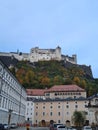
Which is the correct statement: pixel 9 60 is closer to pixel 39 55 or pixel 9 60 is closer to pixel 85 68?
pixel 39 55

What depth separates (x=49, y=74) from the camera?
462 ft

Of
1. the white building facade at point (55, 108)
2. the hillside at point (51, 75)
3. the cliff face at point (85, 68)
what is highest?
the cliff face at point (85, 68)

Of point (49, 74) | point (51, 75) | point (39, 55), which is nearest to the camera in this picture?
point (51, 75)

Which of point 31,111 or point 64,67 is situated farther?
point 64,67

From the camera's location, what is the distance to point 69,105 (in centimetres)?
8444

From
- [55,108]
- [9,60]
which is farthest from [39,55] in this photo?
[55,108]

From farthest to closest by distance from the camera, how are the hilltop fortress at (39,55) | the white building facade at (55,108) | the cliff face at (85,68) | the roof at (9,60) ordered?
the hilltop fortress at (39,55)
the cliff face at (85,68)
the roof at (9,60)
the white building facade at (55,108)

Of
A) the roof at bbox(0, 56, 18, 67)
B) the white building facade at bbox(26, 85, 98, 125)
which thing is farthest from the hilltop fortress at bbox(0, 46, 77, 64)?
the white building facade at bbox(26, 85, 98, 125)

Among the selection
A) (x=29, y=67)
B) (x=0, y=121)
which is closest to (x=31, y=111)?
(x=0, y=121)

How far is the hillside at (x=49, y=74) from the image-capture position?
120125 millimetres

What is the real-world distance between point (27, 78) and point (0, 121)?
7352cm

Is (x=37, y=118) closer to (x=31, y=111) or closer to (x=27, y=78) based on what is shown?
(x=31, y=111)

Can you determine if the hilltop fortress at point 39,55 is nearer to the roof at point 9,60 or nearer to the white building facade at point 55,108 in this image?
the roof at point 9,60

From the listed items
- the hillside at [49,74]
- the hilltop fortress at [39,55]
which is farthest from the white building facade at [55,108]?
the hilltop fortress at [39,55]
